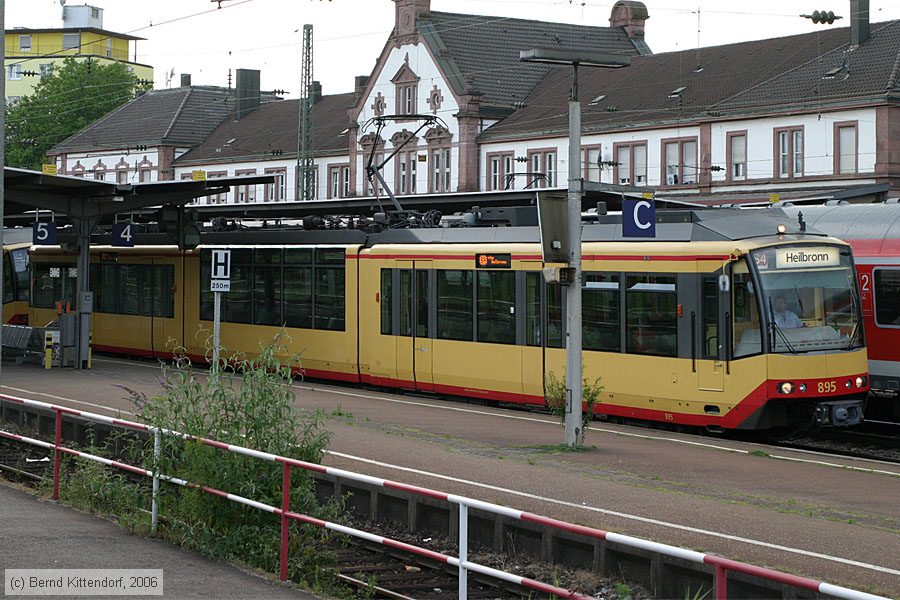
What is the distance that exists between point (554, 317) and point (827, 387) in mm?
4408

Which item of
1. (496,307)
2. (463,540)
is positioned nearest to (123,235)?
(496,307)

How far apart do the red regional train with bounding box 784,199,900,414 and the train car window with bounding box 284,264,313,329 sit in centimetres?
1006

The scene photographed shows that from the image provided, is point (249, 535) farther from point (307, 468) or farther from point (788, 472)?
point (788, 472)

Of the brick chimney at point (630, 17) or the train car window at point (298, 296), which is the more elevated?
the brick chimney at point (630, 17)

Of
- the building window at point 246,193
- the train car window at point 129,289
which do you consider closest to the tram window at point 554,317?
the train car window at point 129,289

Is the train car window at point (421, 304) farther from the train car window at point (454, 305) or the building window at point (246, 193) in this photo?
the building window at point (246, 193)

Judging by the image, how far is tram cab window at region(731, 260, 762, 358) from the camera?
60.8ft

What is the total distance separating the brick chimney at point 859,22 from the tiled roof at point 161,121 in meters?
44.3

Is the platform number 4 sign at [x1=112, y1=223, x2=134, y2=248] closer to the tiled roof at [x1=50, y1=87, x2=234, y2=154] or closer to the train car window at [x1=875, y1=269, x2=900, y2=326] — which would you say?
the train car window at [x1=875, y1=269, x2=900, y2=326]

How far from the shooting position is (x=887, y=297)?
2150cm

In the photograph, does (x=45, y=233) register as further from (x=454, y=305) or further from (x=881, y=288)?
(x=881, y=288)

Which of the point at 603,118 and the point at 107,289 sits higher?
the point at 603,118

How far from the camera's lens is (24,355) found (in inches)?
1220

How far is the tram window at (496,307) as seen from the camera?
2241 cm
